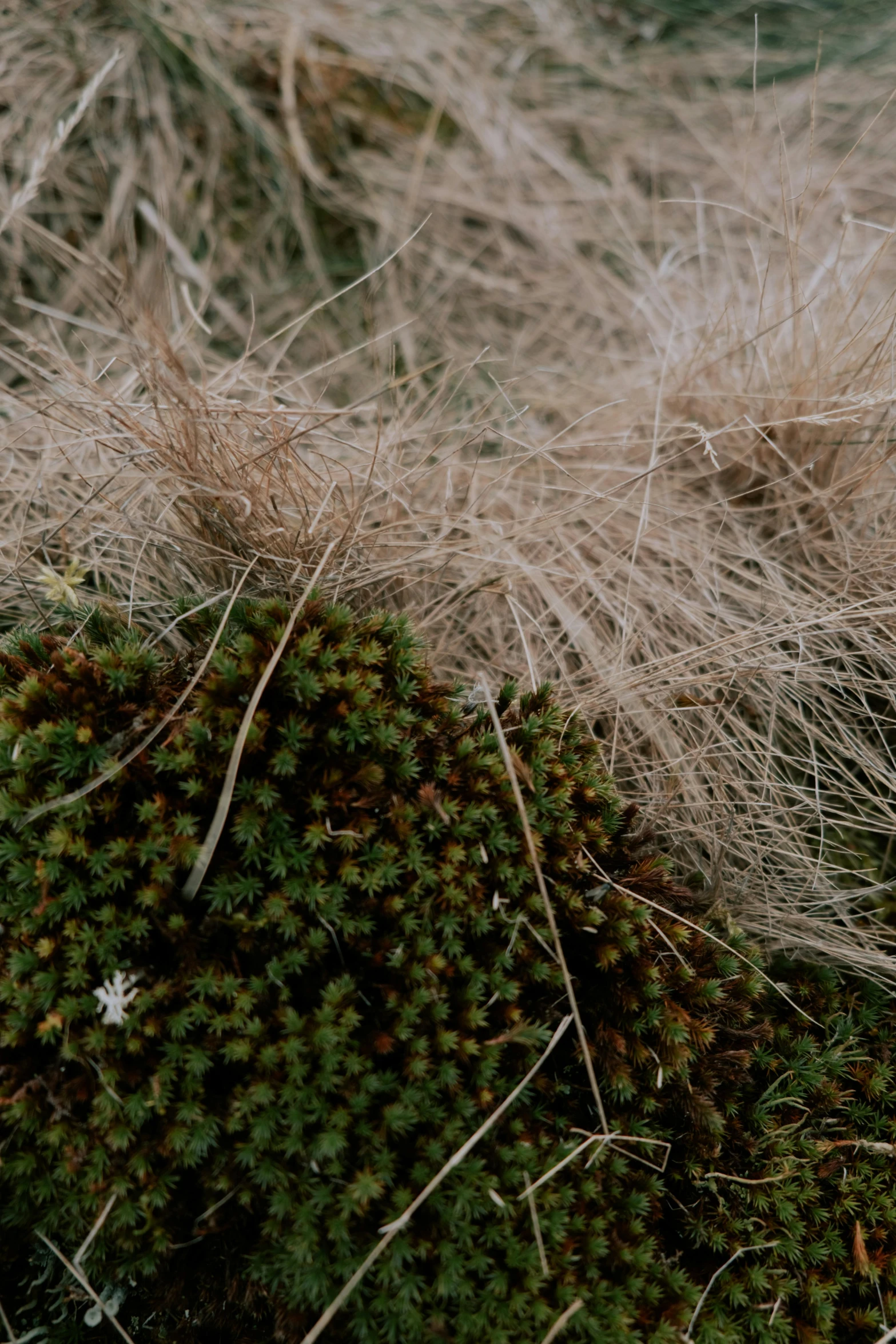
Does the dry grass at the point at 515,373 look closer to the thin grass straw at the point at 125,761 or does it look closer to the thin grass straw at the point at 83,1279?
the thin grass straw at the point at 125,761

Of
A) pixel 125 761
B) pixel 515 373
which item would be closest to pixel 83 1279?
pixel 125 761

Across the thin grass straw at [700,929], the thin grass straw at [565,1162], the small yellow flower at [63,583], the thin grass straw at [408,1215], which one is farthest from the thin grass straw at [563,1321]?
the small yellow flower at [63,583]

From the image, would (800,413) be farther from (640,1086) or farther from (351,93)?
(351,93)

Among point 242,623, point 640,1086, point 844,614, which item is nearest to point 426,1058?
point 640,1086

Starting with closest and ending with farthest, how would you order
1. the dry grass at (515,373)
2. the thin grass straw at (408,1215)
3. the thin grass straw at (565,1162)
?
the thin grass straw at (408,1215) < the thin grass straw at (565,1162) < the dry grass at (515,373)

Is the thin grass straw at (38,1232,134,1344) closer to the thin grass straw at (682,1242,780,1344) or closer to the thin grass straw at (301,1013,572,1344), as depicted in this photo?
the thin grass straw at (301,1013,572,1344)
